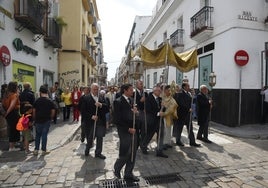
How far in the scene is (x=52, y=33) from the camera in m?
14.0

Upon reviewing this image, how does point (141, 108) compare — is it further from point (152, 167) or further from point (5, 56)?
point (5, 56)

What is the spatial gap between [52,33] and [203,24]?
322 inches

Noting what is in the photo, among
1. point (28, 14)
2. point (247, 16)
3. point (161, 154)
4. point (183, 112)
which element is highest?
point (247, 16)

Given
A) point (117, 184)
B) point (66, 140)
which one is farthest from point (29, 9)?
point (117, 184)

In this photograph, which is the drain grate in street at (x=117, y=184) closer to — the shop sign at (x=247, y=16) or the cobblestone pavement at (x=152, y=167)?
the cobblestone pavement at (x=152, y=167)

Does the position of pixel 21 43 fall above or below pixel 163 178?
above

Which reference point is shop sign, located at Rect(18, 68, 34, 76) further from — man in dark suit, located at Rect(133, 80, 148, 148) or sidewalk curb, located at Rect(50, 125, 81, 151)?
man in dark suit, located at Rect(133, 80, 148, 148)

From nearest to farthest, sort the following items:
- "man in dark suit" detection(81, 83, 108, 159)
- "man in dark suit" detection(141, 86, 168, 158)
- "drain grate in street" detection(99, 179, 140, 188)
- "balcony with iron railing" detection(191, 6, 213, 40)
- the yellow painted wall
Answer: "drain grate in street" detection(99, 179, 140, 188), "man in dark suit" detection(81, 83, 108, 159), "man in dark suit" detection(141, 86, 168, 158), the yellow painted wall, "balcony with iron railing" detection(191, 6, 213, 40)

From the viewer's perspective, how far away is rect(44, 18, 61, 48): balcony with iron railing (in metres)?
13.5

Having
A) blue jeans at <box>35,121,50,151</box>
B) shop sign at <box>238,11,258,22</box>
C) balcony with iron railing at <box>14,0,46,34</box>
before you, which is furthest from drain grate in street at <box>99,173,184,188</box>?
shop sign at <box>238,11,258,22</box>

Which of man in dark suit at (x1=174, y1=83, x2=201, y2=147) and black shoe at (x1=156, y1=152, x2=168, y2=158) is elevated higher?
man in dark suit at (x1=174, y1=83, x2=201, y2=147)

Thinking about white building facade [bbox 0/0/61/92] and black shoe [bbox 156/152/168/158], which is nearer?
black shoe [bbox 156/152/168/158]

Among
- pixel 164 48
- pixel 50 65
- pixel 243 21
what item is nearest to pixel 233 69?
pixel 243 21

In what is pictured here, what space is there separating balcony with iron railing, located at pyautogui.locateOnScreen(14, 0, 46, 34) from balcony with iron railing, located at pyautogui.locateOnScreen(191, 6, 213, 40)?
757cm
